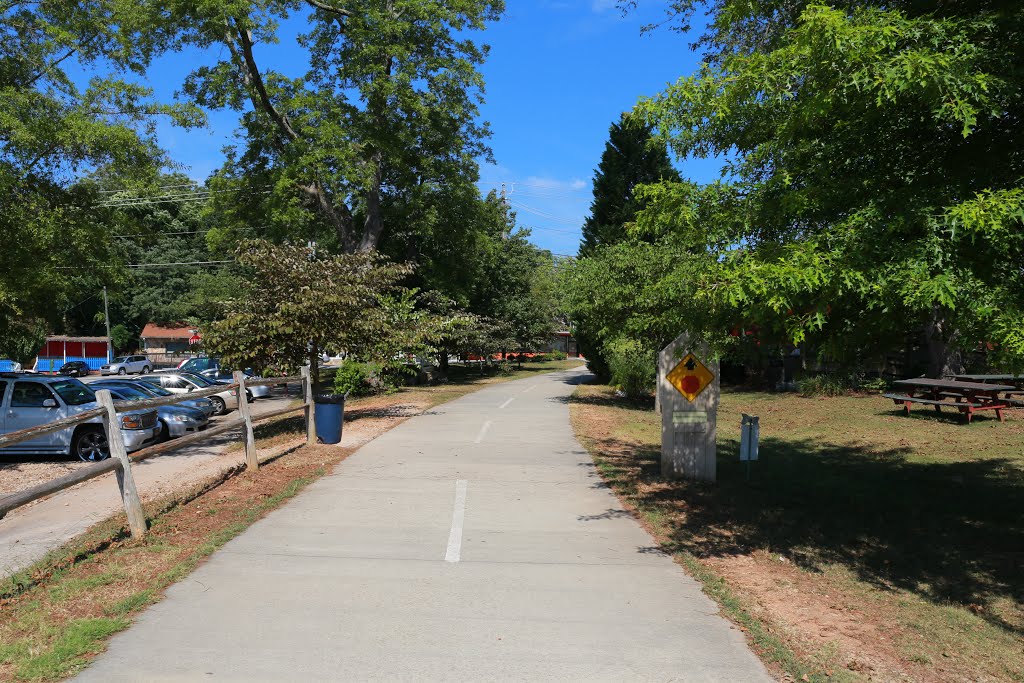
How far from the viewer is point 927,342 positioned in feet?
85.3

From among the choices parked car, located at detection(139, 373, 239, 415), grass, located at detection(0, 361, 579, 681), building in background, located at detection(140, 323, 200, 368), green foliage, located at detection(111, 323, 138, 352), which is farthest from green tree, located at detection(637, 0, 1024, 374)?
green foliage, located at detection(111, 323, 138, 352)

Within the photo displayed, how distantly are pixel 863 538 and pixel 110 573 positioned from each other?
23.2ft

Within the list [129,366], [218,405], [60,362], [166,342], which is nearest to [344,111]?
[218,405]

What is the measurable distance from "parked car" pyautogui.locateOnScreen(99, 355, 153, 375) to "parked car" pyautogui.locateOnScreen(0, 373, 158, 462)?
42.8m

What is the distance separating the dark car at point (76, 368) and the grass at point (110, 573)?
49858 mm

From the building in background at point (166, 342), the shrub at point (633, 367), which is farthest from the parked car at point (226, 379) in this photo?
the building in background at point (166, 342)

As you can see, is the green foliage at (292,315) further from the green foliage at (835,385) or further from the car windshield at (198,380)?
the green foliage at (835,385)

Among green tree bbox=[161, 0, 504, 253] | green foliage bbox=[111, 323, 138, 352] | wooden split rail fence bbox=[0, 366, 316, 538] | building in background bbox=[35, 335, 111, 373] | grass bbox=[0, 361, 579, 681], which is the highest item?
green tree bbox=[161, 0, 504, 253]

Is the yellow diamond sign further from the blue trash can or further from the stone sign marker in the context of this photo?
the blue trash can

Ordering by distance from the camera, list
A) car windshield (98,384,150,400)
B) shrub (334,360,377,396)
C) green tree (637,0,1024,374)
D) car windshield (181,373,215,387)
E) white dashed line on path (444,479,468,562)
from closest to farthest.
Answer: green tree (637,0,1024,374) < white dashed line on path (444,479,468,562) < car windshield (98,384,150,400) < car windshield (181,373,215,387) < shrub (334,360,377,396)

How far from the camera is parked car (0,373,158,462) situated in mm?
13336

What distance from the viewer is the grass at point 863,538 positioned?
491 cm

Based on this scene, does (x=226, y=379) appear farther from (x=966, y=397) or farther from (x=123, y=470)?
(x=966, y=397)

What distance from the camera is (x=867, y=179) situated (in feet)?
19.6
